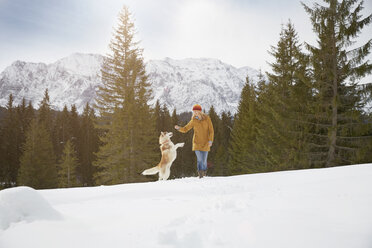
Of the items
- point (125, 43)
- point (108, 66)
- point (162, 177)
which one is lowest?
point (162, 177)

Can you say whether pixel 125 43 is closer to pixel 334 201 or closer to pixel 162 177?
pixel 162 177

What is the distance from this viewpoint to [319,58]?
495 inches

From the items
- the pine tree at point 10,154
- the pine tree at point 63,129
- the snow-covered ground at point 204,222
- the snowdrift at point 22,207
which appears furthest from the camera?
the pine tree at point 63,129

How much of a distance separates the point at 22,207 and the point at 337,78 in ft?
47.7

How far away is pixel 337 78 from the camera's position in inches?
479

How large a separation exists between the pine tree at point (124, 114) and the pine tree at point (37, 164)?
43.3 feet

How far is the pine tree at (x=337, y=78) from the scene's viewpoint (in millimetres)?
11633

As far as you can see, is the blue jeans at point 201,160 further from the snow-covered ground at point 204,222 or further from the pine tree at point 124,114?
the pine tree at point 124,114

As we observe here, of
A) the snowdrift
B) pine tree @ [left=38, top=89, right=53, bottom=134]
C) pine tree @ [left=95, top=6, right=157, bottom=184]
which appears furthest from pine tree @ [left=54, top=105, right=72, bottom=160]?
the snowdrift

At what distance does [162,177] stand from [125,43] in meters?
12.4

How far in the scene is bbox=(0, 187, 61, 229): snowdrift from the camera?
201 centimetres

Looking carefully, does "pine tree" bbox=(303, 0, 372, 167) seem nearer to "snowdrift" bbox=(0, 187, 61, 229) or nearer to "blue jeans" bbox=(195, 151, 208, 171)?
"blue jeans" bbox=(195, 151, 208, 171)

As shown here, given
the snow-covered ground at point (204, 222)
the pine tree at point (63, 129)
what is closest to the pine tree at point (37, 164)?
the pine tree at point (63, 129)

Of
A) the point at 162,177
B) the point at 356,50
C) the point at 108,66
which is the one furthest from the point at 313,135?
the point at 108,66
